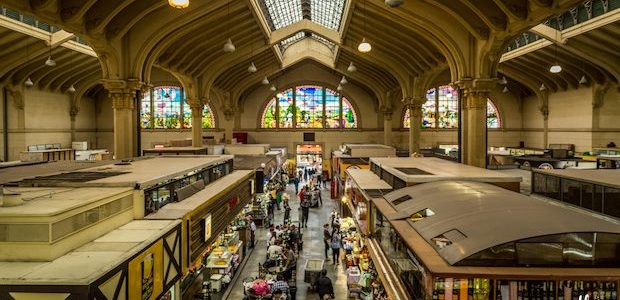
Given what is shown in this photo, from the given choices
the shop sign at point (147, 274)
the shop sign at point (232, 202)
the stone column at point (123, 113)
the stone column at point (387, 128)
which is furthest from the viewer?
the stone column at point (387, 128)

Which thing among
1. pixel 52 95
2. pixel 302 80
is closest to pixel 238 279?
pixel 52 95

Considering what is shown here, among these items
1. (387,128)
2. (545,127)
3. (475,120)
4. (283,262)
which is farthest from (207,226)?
(545,127)

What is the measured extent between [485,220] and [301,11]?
59.2ft

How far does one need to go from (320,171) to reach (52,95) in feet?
52.5

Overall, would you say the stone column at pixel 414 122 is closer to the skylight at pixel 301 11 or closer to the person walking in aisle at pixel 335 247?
the skylight at pixel 301 11

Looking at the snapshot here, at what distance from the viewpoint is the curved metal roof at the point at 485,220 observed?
4281mm

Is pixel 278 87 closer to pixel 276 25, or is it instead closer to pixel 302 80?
pixel 302 80

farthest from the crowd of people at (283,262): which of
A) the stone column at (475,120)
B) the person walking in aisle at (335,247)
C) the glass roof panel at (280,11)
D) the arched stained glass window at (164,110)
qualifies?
the arched stained glass window at (164,110)

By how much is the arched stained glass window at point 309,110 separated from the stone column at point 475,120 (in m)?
17.5

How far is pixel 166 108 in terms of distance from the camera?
28.6 m

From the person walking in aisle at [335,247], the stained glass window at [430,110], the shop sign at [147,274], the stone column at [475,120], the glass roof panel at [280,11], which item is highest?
the glass roof panel at [280,11]

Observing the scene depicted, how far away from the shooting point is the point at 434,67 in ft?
55.9

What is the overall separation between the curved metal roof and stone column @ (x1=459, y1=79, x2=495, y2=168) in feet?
17.8

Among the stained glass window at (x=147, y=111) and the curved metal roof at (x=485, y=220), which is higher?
the stained glass window at (x=147, y=111)
